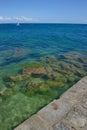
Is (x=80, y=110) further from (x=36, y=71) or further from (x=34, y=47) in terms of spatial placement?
(x=34, y=47)

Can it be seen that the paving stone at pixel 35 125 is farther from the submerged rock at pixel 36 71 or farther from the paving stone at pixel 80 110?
the submerged rock at pixel 36 71

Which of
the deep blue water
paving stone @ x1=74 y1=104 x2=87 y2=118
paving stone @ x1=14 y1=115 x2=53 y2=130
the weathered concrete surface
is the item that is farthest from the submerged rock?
paving stone @ x1=14 y1=115 x2=53 y2=130

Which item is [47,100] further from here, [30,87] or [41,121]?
[41,121]

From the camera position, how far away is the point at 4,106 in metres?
6.71

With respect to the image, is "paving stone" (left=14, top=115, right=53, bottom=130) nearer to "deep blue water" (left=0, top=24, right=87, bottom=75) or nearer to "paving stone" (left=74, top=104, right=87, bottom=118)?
"paving stone" (left=74, top=104, right=87, bottom=118)

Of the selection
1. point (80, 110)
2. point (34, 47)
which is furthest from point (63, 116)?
point (34, 47)

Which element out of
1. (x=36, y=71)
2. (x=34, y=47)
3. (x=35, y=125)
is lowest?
(x=34, y=47)

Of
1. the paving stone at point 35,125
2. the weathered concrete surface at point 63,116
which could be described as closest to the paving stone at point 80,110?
the weathered concrete surface at point 63,116

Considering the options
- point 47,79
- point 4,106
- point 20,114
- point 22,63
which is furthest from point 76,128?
point 22,63

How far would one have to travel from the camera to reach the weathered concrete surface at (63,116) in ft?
15.6

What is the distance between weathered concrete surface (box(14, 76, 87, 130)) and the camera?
4.75 m

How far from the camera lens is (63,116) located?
5.18 m

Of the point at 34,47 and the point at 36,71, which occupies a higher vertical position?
the point at 36,71

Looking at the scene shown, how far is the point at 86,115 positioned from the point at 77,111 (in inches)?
12.5
